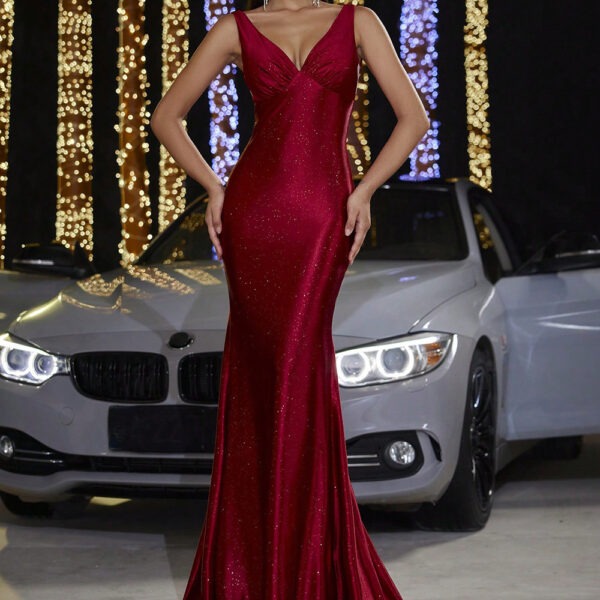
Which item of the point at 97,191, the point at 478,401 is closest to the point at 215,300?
the point at 478,401

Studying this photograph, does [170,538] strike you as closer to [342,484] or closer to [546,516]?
[546,516]

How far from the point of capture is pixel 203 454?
5301mm

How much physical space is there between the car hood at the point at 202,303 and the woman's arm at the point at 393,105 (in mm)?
1797

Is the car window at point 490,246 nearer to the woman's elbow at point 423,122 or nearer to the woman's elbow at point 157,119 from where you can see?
the woman's elbow at point 423,122

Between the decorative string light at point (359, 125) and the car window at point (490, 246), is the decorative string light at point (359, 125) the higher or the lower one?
the lower one

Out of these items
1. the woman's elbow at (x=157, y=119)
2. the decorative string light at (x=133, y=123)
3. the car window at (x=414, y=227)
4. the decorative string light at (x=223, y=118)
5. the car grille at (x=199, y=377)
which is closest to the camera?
the woman's elbow at (x=157, y=119)

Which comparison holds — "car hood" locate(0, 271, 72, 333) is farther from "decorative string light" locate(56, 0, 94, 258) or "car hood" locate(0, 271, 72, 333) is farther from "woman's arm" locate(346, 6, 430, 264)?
"decorative string light" locate(56, 0, 94, 258)

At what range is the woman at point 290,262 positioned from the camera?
138 inches

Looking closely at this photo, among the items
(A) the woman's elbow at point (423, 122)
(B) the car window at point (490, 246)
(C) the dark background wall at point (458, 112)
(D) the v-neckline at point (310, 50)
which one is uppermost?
(D) the v-neckline at point (310, 50)

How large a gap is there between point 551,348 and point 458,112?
12430 mm

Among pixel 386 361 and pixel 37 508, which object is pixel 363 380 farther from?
pixel 37 508

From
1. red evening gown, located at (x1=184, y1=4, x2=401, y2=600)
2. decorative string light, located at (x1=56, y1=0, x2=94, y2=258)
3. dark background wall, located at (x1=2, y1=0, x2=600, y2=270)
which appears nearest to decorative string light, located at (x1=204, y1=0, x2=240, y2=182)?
decorative string light, located at (x1=56, y1=0, x2=94, y2=258)

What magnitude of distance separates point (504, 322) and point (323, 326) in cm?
270

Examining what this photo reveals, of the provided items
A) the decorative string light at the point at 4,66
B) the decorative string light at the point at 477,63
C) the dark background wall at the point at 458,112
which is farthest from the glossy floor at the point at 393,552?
the dark background wall at the point at 458,112
